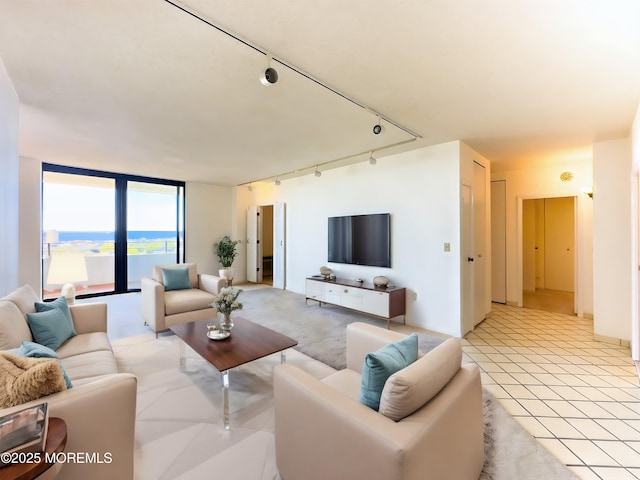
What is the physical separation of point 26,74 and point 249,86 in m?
1.75

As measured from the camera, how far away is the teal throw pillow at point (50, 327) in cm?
209

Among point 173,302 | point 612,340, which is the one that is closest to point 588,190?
point 612,340

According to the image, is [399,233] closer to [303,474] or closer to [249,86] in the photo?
[249,86]

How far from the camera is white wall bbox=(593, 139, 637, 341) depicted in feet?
11.3

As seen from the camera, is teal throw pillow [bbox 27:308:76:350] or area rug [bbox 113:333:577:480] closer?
area rug [bbox 113:333:577:480]

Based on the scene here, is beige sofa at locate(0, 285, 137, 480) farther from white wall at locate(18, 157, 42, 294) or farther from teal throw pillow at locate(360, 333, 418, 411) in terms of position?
white wall at locate(18, 157, 42, 294)

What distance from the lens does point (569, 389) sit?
96.1 inches

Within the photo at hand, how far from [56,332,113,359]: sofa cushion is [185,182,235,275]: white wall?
4623 millimetres

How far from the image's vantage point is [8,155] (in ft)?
7.64

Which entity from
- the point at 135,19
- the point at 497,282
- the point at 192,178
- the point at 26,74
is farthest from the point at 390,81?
the point at 192,178

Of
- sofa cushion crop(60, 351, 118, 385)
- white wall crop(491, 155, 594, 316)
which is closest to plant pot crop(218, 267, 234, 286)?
sofa cushion crop(60, 351, 118, 385)

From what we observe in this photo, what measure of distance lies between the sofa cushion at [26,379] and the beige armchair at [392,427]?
0.98 m

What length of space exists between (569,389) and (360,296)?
2481mm

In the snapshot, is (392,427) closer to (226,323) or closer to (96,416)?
(96,416)
